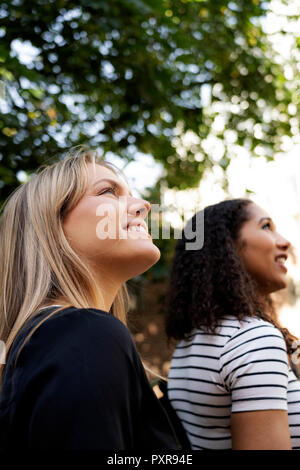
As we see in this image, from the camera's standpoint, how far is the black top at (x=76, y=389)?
0.76m

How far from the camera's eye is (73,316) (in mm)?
892

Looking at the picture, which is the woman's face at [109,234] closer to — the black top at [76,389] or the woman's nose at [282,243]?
the black top at [76,389]

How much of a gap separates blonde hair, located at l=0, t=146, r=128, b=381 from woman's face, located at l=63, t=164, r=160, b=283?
0.11 ft

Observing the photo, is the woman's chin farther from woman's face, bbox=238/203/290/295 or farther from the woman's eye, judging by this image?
woman's face, bbox=238/203/290/295

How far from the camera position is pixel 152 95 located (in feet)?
11.7

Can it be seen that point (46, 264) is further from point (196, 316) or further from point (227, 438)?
point (227, 438)

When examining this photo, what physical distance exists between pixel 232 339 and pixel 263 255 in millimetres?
576

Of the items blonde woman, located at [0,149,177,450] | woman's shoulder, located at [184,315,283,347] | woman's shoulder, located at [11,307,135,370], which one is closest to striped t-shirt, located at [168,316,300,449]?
woman's shoulder, located at [184,315,283,347]

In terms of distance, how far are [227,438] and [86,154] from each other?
46.4 inches

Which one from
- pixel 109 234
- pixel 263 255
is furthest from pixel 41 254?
pixel 263 255

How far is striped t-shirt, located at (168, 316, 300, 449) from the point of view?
56.4 inches

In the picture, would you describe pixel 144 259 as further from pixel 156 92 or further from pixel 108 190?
Result: pixel 156 92

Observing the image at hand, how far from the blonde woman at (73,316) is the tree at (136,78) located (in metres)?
1.27

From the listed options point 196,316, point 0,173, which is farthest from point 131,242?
point 0,173
